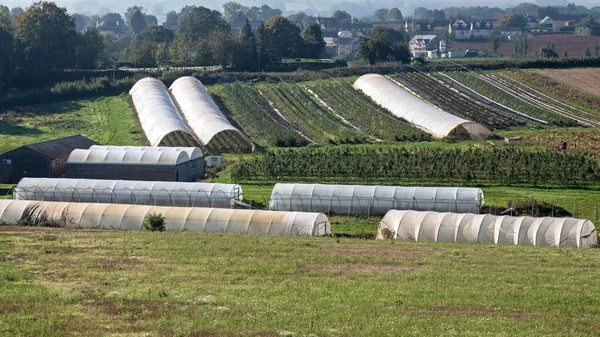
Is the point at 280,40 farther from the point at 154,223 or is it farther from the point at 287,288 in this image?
the point at 287,288

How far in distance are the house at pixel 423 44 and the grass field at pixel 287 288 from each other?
131 meters

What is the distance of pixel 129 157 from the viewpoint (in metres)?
49.8

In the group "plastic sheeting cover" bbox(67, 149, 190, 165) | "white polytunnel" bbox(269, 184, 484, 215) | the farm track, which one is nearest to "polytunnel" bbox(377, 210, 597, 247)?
"white polytunnel" bbox(269, 184, 484, 215)

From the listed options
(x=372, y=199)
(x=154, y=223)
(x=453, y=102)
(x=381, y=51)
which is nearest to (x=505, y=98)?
(x=453, y=102)

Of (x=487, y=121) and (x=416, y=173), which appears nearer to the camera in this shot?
(x=416, y=173)

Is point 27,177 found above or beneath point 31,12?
beneath

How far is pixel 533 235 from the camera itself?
111 ft

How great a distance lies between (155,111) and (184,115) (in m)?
2.74

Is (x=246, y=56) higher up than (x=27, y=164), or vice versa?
(x=246, y=56)

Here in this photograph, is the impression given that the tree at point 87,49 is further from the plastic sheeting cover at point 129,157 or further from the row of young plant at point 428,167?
the row of young plant at point 428,167

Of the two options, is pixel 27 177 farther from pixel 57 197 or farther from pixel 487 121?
pixel 487 121

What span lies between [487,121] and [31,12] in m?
47.1

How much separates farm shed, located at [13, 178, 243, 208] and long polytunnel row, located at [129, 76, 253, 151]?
12646mm

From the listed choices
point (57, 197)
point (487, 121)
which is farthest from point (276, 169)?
point (487, 121)
